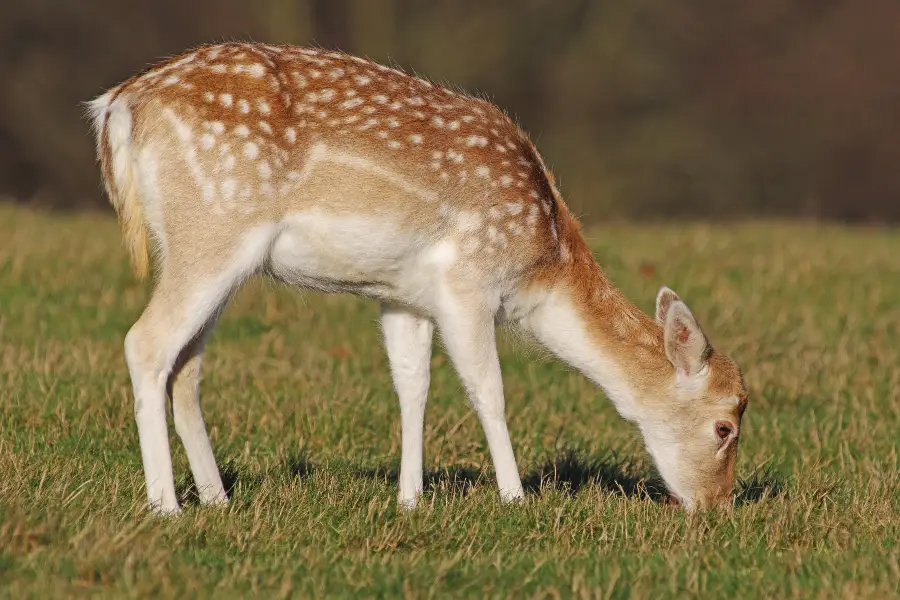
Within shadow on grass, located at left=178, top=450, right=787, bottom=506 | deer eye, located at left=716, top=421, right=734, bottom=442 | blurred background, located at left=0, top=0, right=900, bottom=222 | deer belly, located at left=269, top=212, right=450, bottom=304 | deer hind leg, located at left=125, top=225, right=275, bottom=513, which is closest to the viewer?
deer hind leg, located at left=125, top=225, right=275, bottom=513

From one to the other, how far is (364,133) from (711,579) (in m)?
2.23

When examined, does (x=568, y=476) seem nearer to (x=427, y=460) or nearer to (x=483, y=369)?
(x=427, y=460)

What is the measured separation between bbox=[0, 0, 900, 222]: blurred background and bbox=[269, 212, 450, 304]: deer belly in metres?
17.9

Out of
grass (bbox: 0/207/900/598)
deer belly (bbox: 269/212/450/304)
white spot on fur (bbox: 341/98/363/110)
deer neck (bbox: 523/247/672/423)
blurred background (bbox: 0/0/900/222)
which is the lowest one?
blurred background (bbox: 0/0/900/222)

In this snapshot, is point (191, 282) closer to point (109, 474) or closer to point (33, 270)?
point (109, 474)

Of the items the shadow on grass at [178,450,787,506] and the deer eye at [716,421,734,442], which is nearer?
the shadow on grass at [178,450,787,506]

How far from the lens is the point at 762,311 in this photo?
10.2 meters

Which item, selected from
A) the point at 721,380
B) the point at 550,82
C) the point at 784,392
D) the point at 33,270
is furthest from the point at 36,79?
the point at 721,380

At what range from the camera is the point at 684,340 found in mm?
5984

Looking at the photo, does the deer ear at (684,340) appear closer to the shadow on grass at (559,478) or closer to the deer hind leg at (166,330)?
the shadow on grass at (559,478)

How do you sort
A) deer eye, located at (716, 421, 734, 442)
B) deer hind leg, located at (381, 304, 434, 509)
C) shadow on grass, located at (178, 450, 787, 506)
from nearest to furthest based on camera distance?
shadow on grass, located at (178, 450, 787, 506) → deer eye, located at (716, 421, 734, 442) → deer hind leg, located at (381, 304, 434, 509)

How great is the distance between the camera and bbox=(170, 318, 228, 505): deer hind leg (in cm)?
571

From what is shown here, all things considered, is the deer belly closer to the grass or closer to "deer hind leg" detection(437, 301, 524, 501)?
"deer hind leg" detection(437, 301, 524, 501)

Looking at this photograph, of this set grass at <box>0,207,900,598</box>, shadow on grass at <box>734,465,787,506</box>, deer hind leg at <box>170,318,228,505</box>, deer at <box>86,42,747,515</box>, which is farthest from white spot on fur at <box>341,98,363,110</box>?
shadow on grass at <box>734,465,787,506</box>
